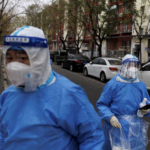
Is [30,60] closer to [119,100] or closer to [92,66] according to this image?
[119,100]

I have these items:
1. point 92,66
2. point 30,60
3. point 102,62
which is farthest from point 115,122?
point 92,66

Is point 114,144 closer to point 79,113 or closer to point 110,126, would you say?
point 110,126

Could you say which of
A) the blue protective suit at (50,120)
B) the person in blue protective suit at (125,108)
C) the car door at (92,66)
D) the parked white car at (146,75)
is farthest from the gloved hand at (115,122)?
the car door at (92,66)

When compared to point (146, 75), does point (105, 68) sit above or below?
above

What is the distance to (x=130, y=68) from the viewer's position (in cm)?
270

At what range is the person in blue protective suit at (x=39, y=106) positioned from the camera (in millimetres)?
1262

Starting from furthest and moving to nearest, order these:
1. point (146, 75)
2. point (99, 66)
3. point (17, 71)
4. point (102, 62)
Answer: point (99, 66) → point (102, 62) → point (146, 75) → point (17, 71)

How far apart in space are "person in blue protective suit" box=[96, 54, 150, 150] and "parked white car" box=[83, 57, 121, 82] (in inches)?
349

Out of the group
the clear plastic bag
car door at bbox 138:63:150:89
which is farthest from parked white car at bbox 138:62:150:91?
the clear plastic bag

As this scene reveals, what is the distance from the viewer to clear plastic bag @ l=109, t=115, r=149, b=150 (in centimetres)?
238

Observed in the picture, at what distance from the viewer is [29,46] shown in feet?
4.12

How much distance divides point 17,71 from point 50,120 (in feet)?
1.20

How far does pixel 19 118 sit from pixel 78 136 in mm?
416

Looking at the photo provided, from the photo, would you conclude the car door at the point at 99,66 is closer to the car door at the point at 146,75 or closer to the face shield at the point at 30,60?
the car door at the point at 146,75
